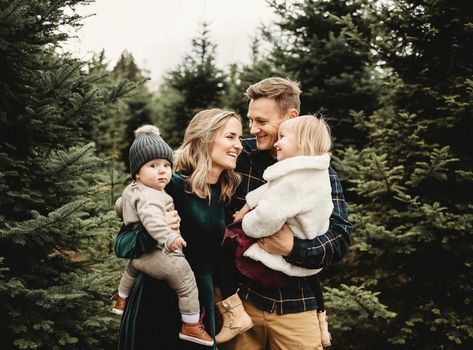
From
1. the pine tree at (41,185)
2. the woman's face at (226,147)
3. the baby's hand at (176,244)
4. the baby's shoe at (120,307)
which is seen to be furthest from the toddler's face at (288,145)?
the pine tree at (41,185)

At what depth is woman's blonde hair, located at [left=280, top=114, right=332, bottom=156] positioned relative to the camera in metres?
2.59

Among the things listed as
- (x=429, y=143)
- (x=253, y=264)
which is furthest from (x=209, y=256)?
(x=429, y=143)

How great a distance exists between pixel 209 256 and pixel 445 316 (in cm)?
324

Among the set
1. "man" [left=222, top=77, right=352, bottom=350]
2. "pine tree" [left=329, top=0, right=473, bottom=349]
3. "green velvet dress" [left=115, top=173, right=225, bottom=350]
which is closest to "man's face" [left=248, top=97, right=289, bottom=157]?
"man" [left=222, top=77, right=352, bottom=350]

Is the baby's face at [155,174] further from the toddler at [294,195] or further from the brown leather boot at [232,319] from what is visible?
the brown leather boot at [232,319]

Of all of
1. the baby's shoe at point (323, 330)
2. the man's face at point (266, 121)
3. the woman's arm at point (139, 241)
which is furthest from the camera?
the man's face at point (266, 121)

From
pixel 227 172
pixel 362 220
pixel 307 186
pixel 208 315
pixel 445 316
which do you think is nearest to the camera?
pixel 307 186

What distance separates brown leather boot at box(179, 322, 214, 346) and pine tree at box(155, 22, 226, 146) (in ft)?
30.5

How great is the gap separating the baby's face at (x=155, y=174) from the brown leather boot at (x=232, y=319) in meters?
0.82

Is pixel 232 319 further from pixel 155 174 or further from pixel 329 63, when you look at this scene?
pixel 329 63

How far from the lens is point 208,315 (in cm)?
265

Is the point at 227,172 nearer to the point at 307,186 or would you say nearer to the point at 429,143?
the point at 307,186

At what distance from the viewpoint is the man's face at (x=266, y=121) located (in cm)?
295

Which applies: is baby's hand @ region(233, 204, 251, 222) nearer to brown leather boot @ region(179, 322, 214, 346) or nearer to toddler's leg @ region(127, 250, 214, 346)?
toddler's leg @ region(127, 250, 214, 346)
